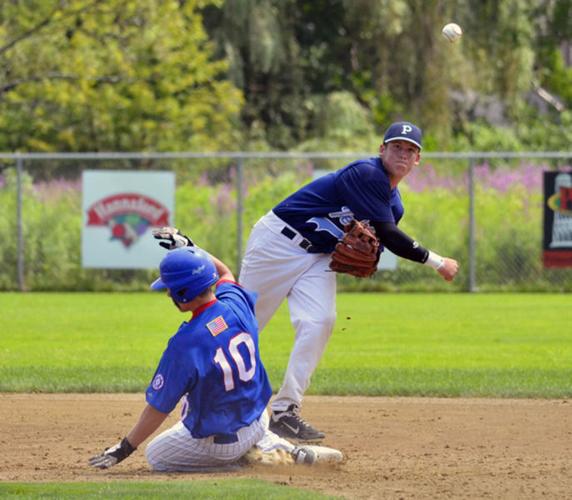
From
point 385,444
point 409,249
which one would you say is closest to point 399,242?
point 409,249

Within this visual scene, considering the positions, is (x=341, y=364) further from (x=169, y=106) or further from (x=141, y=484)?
(x=169, y=106)

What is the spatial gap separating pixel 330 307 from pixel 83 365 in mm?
4078

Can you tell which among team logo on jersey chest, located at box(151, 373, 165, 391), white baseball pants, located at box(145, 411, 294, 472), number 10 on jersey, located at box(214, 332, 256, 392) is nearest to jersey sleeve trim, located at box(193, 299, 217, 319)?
number 10 on jersey, located at box(214, 332, 256, 392)

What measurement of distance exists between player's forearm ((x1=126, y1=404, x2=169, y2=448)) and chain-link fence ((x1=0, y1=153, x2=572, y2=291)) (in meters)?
12.3

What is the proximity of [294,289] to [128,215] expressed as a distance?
10951 millimetres

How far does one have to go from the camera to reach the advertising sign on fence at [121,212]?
58.7ft

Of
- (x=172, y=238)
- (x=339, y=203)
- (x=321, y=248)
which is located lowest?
(x=321, y=248)

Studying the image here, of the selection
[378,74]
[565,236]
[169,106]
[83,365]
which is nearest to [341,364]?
[83,365]

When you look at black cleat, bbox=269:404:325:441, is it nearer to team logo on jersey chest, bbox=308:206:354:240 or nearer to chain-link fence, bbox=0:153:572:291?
team logo on jersey chest, bbox=308:206:354:240

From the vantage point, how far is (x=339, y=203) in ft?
23.6

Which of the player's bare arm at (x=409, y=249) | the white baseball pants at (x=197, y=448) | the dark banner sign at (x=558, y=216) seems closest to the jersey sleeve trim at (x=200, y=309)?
the white baseball pants at (x=197, y=448)

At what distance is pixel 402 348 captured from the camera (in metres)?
12.0

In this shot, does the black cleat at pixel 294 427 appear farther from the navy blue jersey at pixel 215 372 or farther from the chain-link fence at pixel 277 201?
the chain-link fence at pixel 277 201

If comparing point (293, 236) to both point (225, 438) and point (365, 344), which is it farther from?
point (365, 344)
